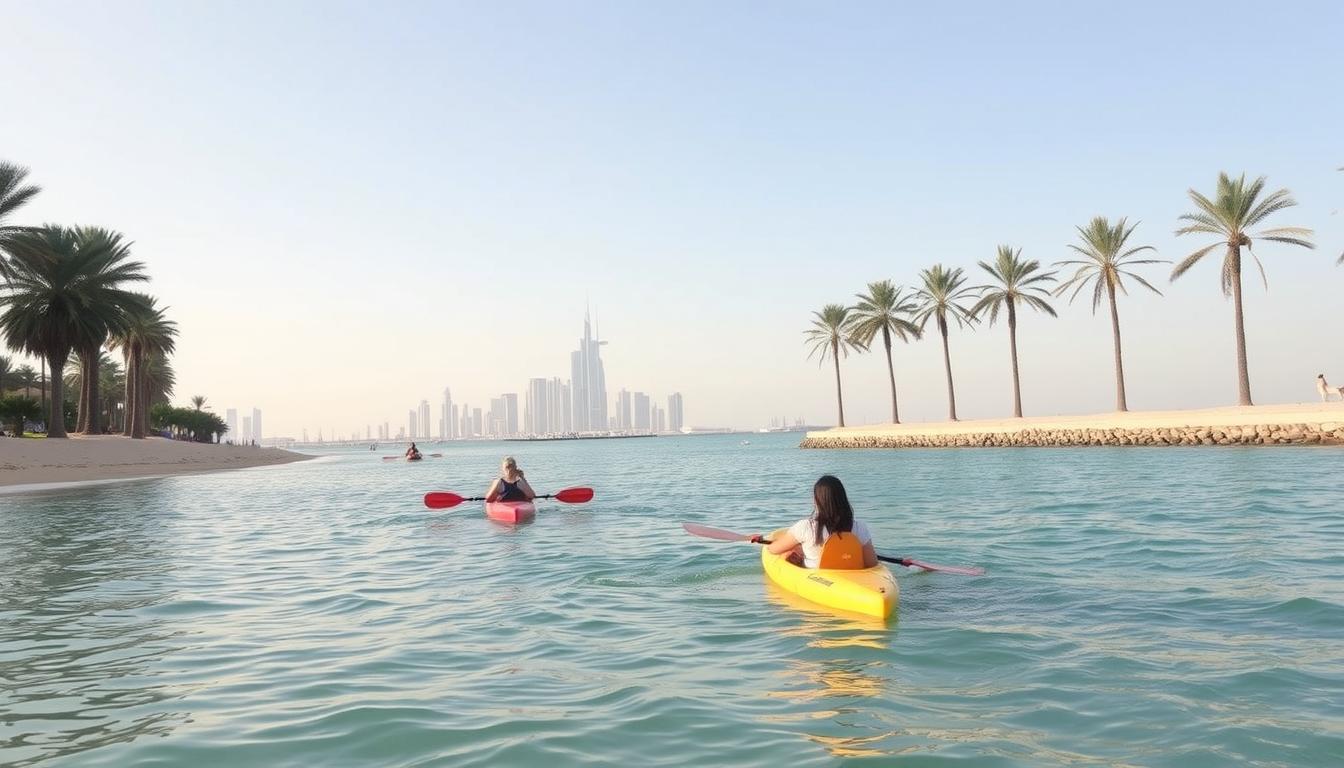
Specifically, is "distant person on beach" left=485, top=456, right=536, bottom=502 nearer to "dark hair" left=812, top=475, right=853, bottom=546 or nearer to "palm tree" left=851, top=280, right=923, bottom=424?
"dark hair" left=812, top=475, right=853, bottom=546

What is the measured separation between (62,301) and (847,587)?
45627mm

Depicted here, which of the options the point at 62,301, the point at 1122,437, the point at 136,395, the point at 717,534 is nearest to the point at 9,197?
the point at 62,301

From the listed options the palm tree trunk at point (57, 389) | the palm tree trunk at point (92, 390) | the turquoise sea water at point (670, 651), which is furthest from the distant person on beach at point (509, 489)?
the palm tree trunk at point (92, 390)

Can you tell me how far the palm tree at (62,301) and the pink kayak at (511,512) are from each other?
33114mm

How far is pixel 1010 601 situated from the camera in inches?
333

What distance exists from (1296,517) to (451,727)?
14313 mm

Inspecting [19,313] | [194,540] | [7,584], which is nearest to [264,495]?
[194,540]

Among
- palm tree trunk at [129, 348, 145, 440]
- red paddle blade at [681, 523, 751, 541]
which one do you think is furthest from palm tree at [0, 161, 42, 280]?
red paddle blade at [681, 523, 751, 541]

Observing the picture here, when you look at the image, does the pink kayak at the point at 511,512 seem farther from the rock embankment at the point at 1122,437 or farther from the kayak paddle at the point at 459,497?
the rock embankment at the point at 1122,437

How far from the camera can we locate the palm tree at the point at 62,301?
135 ft

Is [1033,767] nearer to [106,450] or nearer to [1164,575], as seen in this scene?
[1164,575]

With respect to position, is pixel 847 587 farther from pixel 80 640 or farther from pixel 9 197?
pixel 9 197

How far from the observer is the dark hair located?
332 inches

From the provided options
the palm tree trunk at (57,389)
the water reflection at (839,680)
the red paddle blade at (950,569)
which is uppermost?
the palm tree trunk at (57,389)
